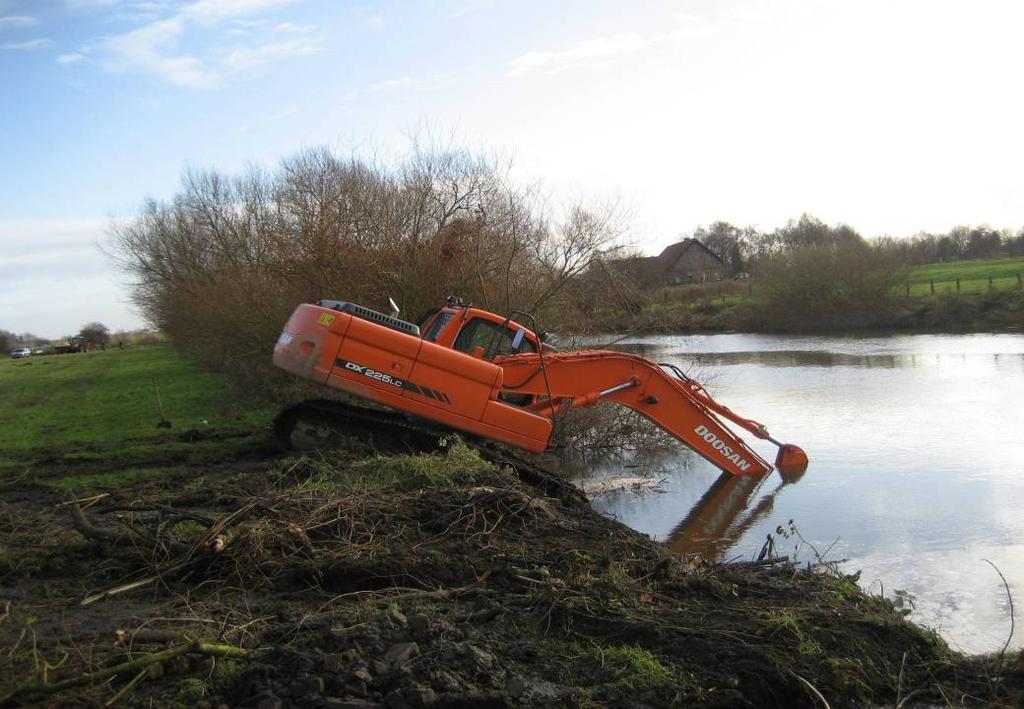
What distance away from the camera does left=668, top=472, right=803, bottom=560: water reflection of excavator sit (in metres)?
9.60

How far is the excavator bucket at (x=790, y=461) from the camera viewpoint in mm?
11984

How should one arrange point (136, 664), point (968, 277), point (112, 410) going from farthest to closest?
point (968, 277), point (112, 410), point (136, 664)

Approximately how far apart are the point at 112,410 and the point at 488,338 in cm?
1251

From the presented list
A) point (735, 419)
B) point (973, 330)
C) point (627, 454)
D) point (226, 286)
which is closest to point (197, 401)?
point (226, 286)

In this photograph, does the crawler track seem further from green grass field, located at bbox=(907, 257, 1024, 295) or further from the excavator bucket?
green grass field, located at bbox=(907, 257, 1024, 295)

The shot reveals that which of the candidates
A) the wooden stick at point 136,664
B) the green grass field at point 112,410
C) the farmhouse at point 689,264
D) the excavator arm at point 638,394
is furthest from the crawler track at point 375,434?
the farmhouse at point 689,264

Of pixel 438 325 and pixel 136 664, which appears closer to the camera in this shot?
pixel 136 664

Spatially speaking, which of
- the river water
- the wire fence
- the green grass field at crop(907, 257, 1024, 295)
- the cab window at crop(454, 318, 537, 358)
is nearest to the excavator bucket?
the river water

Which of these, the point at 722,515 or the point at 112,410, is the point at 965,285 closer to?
the point at 722,515

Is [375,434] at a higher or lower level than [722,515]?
higher

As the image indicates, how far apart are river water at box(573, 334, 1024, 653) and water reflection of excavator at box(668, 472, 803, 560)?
0.9 inches

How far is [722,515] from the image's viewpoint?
10.9 meters

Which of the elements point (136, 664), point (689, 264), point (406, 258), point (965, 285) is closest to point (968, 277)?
point (965, 285)

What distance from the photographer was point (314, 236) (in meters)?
17.6
